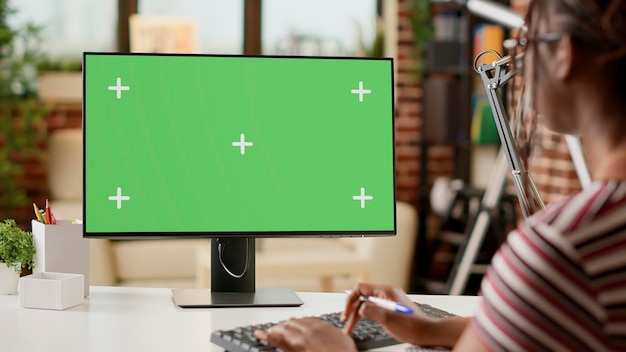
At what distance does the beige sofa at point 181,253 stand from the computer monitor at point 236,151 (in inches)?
89.4

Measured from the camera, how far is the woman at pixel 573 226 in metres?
0.84

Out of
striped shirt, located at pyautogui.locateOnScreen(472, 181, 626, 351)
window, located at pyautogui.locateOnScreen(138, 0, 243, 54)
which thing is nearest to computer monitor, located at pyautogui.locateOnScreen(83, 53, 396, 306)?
striped shirt, located at pyautogui.locateOnScreen(472, 181, 626, 351)

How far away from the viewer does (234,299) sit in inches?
64.7

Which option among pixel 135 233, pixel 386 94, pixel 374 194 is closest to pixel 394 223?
pixel 374 194

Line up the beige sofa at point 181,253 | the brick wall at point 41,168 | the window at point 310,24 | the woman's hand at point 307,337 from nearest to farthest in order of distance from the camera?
the woman's hand at point 307,337 → the beige sofa at point 181,253 → the brick wall at point 41,168 → the window at point 310,24

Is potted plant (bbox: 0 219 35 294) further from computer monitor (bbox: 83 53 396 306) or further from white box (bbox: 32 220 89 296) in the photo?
computer monitor (bbox: 83 53 396 306)

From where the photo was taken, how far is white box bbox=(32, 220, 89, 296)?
1641 mm

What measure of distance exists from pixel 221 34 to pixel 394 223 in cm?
385

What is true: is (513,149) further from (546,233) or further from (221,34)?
(221,34)

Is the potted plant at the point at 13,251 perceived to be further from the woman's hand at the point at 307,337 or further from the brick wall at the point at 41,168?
the brick wall at the point at 41,168

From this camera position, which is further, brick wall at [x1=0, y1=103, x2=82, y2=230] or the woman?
brick wall at [x1=0, y1=103, x2=82, y2=230]

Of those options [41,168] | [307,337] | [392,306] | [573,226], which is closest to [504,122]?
[392,306]

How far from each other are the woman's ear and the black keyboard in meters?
0.53

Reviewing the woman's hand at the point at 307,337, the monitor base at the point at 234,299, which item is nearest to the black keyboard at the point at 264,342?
the woman's hand at the point at 307,337
